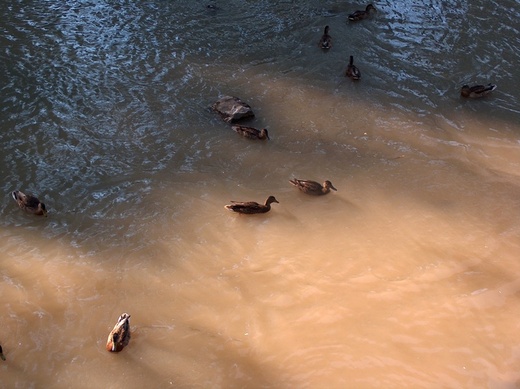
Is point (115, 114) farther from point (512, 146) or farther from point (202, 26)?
point (512, 146)

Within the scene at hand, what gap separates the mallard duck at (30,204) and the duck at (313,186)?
2.70m

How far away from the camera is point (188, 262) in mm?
5215

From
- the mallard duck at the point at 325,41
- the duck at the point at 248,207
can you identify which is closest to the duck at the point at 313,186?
the duck at the point at 248,207

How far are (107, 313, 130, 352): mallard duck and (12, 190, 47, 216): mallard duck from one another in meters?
1.80

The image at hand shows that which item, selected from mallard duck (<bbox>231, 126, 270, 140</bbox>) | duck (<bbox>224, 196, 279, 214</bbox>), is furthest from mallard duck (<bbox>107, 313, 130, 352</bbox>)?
mallard duck (<bbox>231, 126, 270, 140</bbox>)

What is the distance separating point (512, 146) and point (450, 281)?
2.72m

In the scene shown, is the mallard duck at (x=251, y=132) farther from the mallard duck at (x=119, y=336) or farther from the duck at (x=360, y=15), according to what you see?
the duck at (x=360, y=15)

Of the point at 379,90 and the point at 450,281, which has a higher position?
the point at 379,90

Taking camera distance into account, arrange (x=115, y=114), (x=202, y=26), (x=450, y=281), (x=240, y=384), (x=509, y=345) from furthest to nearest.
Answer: (x=202, y=26)
(x=115, y=114)
(x=450, y=281)
(x=509, y=345)
(x=240, y=384)

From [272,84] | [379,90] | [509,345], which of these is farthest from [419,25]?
[509,345]

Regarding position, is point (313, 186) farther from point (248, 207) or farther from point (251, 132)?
point (251, 132)

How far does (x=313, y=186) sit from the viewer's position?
5973 millimetres

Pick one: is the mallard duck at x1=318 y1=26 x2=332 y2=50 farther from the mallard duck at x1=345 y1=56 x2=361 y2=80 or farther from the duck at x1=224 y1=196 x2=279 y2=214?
the duck at x1=224 y1=196 x2=279 y2=214

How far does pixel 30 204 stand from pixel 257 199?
7.76 ft
